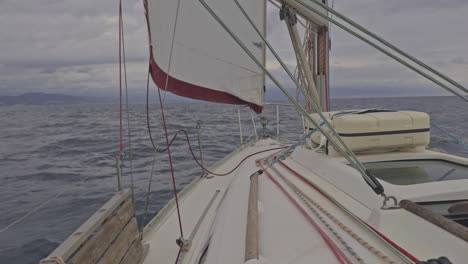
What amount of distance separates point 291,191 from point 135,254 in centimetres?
127

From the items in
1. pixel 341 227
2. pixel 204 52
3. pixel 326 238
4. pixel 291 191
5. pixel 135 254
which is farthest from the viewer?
pixel 204 52

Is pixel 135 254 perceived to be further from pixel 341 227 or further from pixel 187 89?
pixel 187 89

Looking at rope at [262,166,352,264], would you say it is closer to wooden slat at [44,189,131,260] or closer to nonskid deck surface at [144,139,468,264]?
nonskid deck surface at [144,139,468,264]

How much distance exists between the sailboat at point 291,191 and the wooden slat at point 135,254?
0.04 feet

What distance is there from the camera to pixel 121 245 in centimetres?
194

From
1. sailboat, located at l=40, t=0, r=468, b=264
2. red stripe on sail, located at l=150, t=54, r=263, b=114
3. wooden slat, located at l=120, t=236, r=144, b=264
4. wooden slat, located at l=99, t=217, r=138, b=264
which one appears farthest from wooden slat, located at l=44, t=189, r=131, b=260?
red stripe on sail, located at l=150, t=54, r=263, b=114

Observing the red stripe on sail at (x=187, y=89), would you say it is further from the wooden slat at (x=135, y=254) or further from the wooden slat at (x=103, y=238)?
the wooden slat at (x=135, y=254)

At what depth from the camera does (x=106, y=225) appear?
1818 millimetres

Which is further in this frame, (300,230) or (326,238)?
(300,230)

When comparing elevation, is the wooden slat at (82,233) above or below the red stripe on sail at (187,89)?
below

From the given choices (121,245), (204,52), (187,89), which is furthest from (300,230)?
(204,52)

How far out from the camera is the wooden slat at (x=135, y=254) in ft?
6.67

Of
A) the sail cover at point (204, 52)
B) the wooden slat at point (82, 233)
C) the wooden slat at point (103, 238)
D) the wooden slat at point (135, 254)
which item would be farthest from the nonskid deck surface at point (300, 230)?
the sail cover at point (204, 52)

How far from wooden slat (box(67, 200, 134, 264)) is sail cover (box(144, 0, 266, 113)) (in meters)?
1.08
